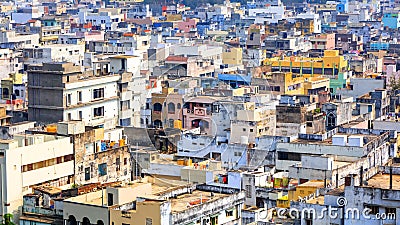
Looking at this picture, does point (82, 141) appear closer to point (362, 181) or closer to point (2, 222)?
point (2, 222)

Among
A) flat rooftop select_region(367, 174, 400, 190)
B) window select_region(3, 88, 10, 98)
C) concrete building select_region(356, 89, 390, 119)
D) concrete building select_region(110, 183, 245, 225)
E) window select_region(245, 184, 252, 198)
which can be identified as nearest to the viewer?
flat rooftop select_region(367, 174, 400, 190)

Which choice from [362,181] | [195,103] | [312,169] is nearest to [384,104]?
[195,103]

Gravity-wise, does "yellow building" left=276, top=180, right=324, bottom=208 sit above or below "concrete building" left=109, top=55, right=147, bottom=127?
below

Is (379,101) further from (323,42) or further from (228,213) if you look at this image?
(323,42)

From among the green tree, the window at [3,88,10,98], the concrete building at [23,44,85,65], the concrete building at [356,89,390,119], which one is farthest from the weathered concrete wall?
the concrete building at [23,44,85,65]

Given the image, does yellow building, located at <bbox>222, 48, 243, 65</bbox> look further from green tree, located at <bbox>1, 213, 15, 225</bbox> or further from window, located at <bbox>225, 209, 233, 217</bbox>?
green tree, located at <bbox>1, 213, 15, 225</bbox>

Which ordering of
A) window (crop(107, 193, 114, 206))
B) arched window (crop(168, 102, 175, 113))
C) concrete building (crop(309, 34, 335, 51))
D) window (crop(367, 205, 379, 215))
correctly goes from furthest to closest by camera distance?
concrete building (crop(309, 34, 335, 51))
arched window (crop(168, 102, 175, 113))
window (crop(107, 193, 114, 206))
window (crop(367, 205, 379, 215))

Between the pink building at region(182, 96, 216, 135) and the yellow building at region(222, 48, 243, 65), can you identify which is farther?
the yellow building at region(222, 48, 243, 65)
